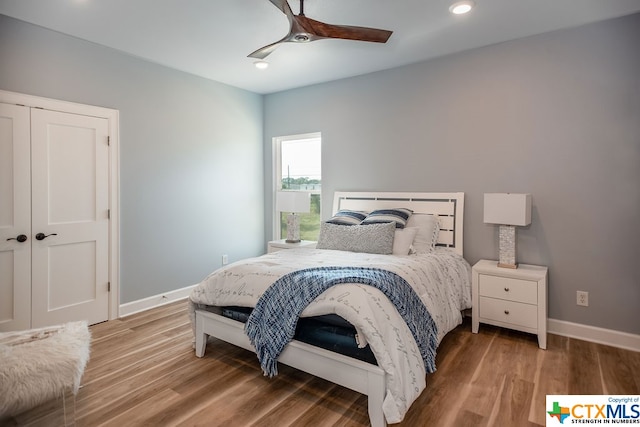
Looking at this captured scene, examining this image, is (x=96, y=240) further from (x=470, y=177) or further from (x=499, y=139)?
(x=499, y=139)

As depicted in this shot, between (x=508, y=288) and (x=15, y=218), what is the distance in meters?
4.17

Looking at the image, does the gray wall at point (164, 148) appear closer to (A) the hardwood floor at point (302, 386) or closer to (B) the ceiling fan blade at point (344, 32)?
(A) the hardwood floor at point (302, 386)

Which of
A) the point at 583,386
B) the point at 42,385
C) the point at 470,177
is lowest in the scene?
the point at 583,386

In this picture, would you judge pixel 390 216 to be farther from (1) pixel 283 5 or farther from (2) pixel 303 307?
(1) pixel 283 5

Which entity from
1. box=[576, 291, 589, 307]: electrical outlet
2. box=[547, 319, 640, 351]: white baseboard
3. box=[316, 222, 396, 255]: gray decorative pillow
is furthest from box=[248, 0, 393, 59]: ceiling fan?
box=[547, 319, 640, 351]: white baseboard

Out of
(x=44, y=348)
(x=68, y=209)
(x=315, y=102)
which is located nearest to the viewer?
(x=44, y=348)

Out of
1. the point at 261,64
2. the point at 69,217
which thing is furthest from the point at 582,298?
the point at 69,217

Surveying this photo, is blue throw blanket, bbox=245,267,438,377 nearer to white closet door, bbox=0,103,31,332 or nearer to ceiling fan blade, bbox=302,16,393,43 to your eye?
ceiling fan blade, bbox=302,16,393,43

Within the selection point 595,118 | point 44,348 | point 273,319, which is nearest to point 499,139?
point 595,118

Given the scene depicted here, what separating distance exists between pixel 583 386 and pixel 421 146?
249 cm

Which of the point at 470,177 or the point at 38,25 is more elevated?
the point at 38,25

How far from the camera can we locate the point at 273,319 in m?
2.24

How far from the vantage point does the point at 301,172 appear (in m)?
4.96

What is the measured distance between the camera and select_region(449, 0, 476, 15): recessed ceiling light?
2.59m
